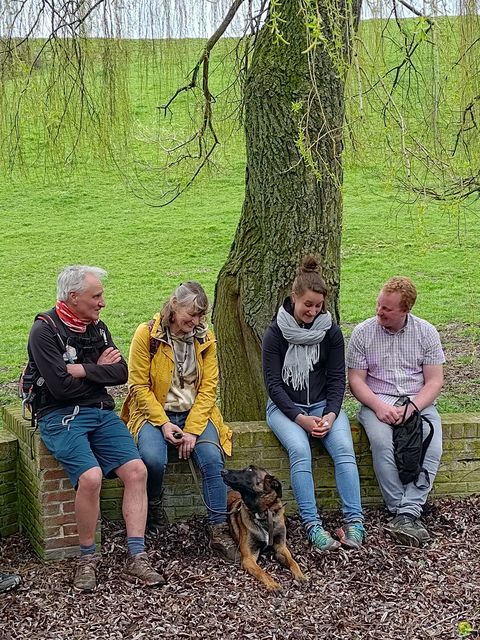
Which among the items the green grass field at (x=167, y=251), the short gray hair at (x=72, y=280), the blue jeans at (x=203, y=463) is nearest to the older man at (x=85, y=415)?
the short gray hair at (x=72, y=280)

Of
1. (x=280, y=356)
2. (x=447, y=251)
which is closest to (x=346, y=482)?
(x=280, y=356)

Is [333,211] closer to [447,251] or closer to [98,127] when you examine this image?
[98,127]

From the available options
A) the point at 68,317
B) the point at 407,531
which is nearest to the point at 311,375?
the point at 407,531

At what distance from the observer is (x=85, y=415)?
4.82 metres

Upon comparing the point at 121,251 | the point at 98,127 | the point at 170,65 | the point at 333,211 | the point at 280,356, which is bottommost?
the point at 121,251

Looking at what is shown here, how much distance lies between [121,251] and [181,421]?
40.5ft

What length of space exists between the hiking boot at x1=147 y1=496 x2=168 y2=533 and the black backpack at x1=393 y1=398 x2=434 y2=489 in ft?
4.56

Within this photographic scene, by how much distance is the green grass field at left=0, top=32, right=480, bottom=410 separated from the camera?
12625 millimetres

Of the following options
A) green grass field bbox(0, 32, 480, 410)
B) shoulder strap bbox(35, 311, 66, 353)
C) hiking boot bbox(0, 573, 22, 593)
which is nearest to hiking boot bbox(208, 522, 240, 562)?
hiking boot bbox(0, 573, 22, 593)

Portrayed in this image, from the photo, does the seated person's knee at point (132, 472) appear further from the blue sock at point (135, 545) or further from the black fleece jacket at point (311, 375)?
the black fleece jacket at point (311, 375)

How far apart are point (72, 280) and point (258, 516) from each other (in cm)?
160

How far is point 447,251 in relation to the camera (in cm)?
1659

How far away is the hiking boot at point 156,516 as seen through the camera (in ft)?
16.9

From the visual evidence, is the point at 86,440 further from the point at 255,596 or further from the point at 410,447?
the point at 410,447
